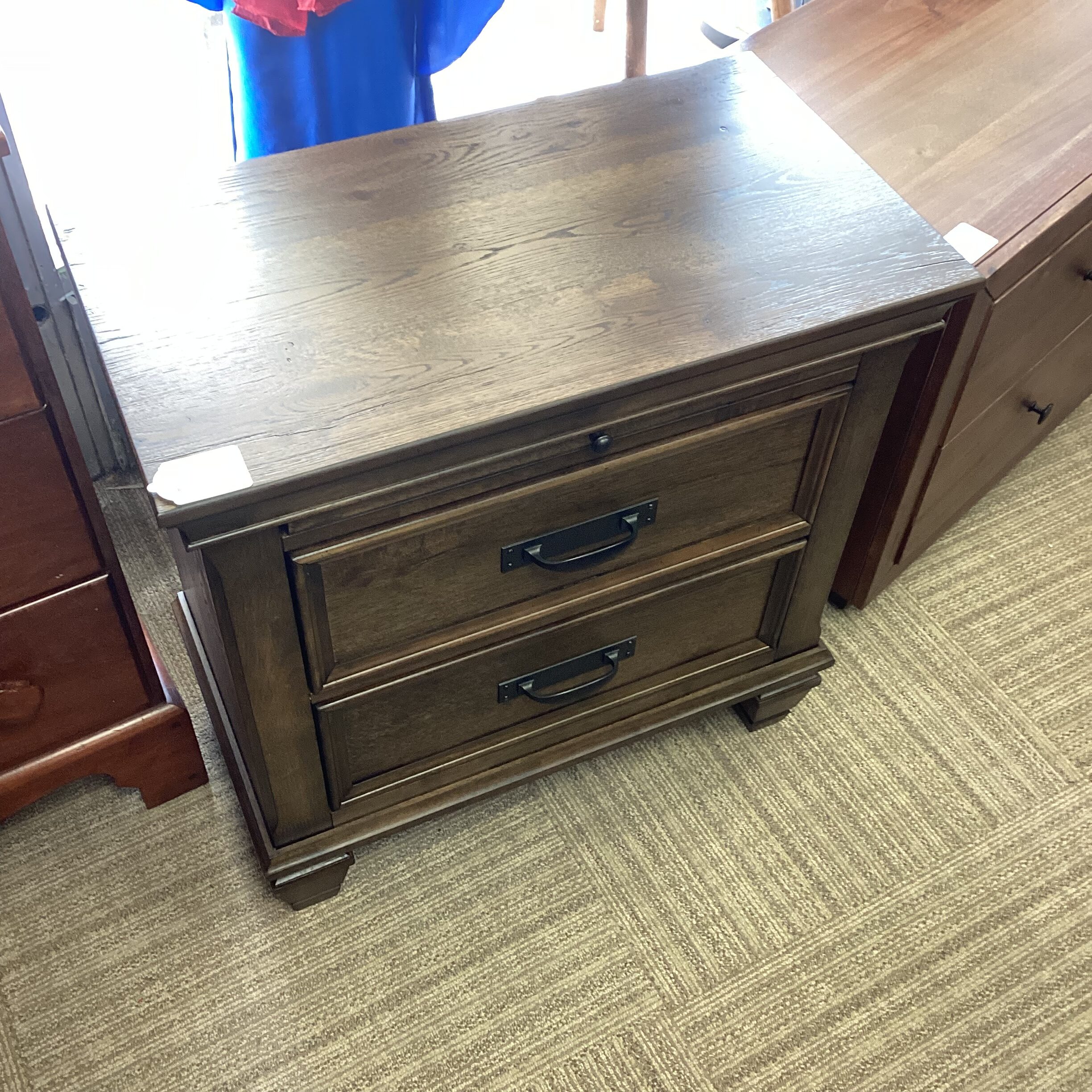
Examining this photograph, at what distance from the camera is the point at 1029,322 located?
1.29 m

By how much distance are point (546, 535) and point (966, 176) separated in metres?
0.64

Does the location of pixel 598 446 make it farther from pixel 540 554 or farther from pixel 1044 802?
pixel 1044 802

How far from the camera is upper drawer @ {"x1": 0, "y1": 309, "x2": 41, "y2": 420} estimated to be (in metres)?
0.82

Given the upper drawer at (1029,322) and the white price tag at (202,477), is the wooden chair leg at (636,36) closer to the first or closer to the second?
the upper drawer at (1029,322)

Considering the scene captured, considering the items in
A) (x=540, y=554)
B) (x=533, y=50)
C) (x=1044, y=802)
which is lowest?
(x=1044, y=802)

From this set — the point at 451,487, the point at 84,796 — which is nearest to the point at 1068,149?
the point at 451,487

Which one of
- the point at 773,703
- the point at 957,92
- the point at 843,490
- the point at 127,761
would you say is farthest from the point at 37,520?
the point at 957,92

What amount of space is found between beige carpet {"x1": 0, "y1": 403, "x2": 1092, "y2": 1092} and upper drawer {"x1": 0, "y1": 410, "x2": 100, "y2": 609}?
414 mm

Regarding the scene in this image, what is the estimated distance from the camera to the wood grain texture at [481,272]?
0.81 meters

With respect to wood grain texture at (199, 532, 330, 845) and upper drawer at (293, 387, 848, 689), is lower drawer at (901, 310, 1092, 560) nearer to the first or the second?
upper drawer at (293, 387, 848, 689)

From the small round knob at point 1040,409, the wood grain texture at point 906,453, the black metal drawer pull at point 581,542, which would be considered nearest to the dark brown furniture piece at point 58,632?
the black metal drawer pull at point 581,542

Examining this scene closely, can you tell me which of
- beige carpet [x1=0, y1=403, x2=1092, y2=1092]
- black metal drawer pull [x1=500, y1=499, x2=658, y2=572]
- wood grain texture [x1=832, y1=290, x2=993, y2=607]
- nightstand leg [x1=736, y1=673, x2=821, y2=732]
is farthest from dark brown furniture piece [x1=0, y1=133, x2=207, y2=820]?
wood grain texture [x1=832, y1=290, x2=993, y2=607]

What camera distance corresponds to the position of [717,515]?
1040 mm

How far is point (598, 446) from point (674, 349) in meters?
0.10
